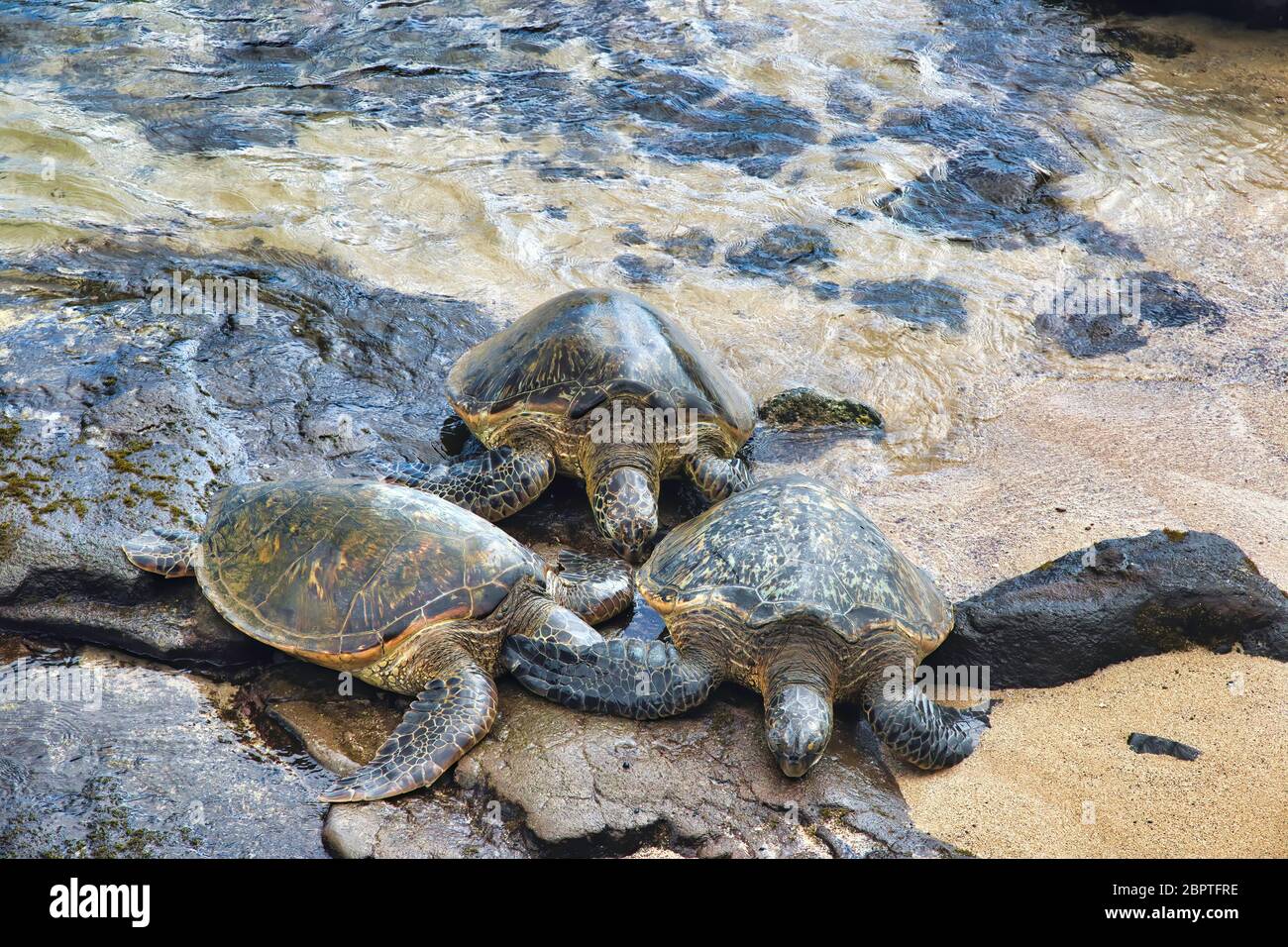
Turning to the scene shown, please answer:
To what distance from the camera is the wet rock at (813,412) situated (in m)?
7.79

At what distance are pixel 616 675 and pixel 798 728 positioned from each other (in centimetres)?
93

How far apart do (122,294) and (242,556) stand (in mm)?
3609

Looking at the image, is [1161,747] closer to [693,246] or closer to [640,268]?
[640,268]

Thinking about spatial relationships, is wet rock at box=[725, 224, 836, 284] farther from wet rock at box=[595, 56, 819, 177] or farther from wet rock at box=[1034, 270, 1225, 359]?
wet rock at box=[1034, 270, 1225, 359]

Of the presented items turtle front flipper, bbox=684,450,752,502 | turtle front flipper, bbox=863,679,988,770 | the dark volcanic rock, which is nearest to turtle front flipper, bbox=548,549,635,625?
turtle front flipper, bbox=684,450,752,502

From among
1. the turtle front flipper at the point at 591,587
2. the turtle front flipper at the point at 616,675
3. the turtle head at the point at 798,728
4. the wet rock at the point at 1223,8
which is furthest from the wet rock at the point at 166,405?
the wet rock at the point at 1223,8

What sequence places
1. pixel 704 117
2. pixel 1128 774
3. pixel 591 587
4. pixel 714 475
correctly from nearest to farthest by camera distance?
pixel 1128 774 → pixel 591 587 → pixel 714 475 → pixel 704 117

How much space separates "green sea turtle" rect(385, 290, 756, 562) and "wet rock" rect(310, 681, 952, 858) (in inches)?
66.2

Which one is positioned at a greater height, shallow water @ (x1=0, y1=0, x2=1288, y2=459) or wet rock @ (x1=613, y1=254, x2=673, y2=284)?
shallow water @ (x1=0, y1=0, x2=1288, y2=459)

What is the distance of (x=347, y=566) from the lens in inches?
201

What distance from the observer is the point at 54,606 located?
5.28m

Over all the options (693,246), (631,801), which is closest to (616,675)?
(631,801)

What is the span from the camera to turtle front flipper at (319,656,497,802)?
4473mm

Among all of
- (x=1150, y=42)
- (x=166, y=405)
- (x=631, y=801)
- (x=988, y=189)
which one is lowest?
(x=631, y=801)
